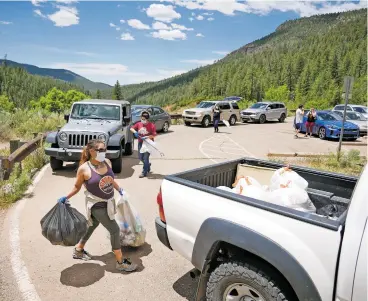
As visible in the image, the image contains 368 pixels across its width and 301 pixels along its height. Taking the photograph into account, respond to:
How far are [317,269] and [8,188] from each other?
6730 millimetres

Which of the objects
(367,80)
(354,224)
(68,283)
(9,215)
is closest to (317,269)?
(354,224)

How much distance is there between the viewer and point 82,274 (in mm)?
4277

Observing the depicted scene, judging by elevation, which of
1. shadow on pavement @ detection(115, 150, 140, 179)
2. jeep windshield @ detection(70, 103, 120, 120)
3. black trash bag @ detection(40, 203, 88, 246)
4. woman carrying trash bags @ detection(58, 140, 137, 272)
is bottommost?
shadow on pavement @ detection(115, 150, 140, 179)

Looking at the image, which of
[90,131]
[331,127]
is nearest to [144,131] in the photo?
[90,131]

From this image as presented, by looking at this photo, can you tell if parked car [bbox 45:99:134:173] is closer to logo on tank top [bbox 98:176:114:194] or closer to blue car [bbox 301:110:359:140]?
logo on tank top [bbox 98:176:114:194]

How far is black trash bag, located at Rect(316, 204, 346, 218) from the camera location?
12.0 ft

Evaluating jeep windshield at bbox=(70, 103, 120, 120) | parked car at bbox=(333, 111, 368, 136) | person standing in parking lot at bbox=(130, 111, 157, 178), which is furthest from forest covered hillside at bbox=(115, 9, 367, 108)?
person standing in parking lot at bbox=(130, 111, 157, 178)

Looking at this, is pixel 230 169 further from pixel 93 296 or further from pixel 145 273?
pixel 93 296

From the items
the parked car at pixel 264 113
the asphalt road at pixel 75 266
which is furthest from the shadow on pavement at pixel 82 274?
the parked car at pixel 264 113

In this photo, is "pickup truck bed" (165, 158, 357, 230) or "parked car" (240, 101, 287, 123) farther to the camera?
"parked car" (240, 101, 287, 123)

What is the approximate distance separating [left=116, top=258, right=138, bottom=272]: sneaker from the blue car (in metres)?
17.0

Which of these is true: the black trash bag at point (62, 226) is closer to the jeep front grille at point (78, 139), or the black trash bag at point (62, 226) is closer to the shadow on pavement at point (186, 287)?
the shadow on pavement at point (186, 287)

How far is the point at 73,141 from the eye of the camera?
9.02 m

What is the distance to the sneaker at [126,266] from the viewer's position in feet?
14.2
